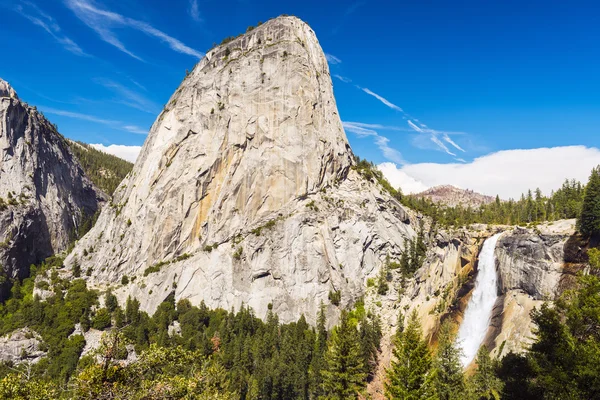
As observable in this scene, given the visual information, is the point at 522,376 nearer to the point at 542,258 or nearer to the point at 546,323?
the point at 546,323

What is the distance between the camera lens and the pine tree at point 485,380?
121 ft

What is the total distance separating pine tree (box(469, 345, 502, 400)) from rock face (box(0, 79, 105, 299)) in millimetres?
107927

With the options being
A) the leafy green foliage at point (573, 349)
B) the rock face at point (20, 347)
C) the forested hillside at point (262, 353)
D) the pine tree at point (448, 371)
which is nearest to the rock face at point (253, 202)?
the forested hillside at point (262, 353)

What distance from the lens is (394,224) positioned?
9750cm

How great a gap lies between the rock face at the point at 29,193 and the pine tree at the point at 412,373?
105 metres

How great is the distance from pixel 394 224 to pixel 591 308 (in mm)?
81813

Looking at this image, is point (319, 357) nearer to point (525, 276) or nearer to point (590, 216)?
point (525, 276)

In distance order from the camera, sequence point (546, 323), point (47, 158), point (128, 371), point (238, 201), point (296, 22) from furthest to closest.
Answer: point (47, 158) < point (296, 22) < point (238, 201) < point (546, 323) < point (128, 371)

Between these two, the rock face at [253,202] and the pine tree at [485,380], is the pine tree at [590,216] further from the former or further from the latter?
the rock face at [253,202]

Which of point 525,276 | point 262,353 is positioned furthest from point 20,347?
point 525,276

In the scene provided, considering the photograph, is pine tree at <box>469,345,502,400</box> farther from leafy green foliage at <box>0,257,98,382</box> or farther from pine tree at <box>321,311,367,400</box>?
leafy green foliage at <box>0,257,98,382</box>

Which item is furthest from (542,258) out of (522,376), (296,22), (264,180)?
(296,22)

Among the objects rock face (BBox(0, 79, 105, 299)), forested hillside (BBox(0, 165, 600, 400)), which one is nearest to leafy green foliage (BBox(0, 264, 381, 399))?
forested hillside (BBox(0, 165, 600, 400))

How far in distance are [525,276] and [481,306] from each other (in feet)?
29.7
